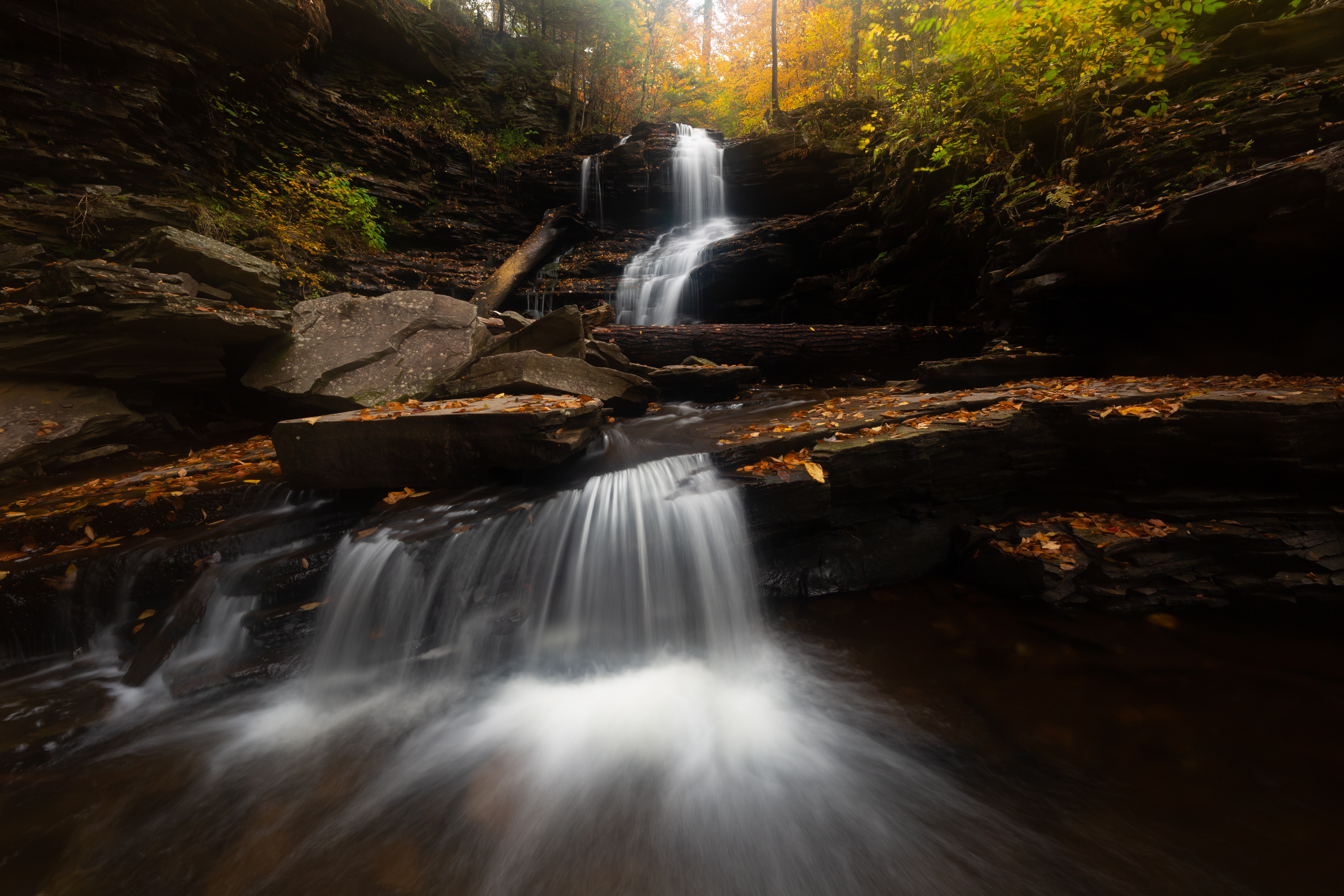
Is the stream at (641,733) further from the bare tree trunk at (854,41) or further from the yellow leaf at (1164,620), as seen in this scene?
the bare tree trunk at (854,41)

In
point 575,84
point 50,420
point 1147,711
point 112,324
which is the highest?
point 575,84

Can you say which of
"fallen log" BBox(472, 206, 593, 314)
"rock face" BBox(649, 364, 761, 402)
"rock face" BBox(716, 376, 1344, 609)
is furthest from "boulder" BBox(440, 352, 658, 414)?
"fallen log" BBox(472, 206, 593, 314)

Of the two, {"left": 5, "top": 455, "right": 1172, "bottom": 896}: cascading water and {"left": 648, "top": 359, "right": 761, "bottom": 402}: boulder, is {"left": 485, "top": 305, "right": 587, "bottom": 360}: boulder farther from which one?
{"left": 5, "top": 455, "right": 1172, "bottom": 896}: cascading water

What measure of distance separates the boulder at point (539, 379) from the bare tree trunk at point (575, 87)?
67.6 ft

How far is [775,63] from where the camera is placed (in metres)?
19.3

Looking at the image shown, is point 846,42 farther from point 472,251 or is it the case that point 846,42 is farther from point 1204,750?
point 1204,750

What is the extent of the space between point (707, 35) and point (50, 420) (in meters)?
38.8

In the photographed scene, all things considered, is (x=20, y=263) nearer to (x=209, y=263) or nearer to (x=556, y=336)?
(x=209, y=263)

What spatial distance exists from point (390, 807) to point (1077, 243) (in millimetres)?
8166

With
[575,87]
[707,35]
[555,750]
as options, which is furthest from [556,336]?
[707,35]

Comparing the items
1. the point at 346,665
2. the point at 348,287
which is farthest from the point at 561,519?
the point at 348,287

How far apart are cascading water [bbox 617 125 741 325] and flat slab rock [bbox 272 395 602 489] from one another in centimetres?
722

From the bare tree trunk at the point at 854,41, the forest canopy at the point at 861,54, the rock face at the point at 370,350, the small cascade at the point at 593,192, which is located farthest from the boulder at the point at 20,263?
the bare tree trunk at the point at 854,41

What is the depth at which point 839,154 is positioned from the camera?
13898mm
